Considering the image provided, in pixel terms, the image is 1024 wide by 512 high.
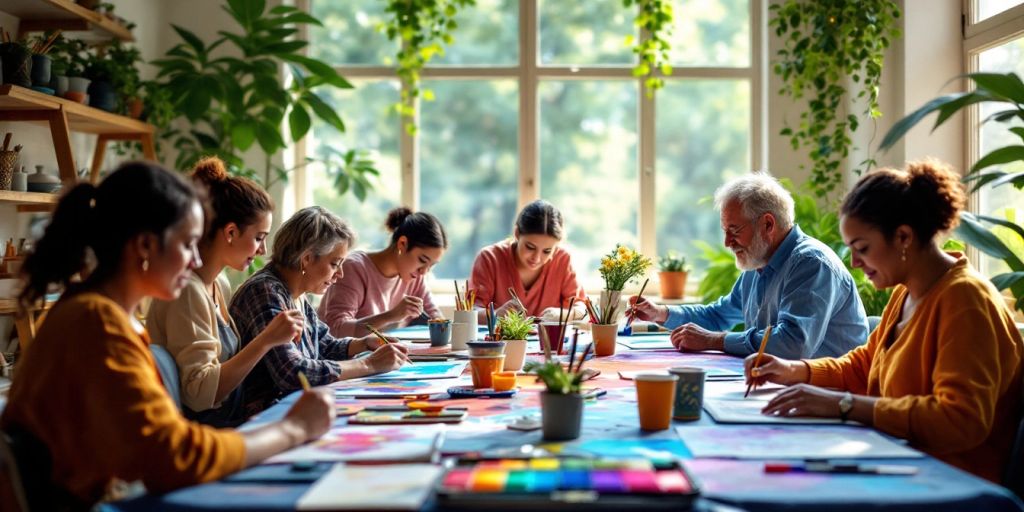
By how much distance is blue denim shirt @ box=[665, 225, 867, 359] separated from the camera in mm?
2604

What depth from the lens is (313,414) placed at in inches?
62.4

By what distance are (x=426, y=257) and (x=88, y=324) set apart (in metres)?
2.41

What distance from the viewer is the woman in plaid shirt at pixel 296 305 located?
88.7 inches

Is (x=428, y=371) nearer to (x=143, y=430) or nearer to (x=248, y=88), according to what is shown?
(x=143, y=430)

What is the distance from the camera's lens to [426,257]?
3.77 meters

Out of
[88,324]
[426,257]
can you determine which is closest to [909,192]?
[88,324]

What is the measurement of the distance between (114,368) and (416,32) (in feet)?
13.7

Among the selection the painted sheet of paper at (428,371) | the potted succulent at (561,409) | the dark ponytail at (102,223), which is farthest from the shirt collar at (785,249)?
the dark ponytail at (102,223)

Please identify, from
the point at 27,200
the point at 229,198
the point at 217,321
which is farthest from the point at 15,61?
the point at 217,321


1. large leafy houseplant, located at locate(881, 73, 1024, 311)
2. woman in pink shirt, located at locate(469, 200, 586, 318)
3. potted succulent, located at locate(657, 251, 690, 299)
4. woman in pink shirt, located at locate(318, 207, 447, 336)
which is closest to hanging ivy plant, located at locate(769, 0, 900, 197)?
potted succulent, located at locate(657, 251, 690, 299)

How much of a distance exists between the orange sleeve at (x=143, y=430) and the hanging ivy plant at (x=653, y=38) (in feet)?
13.4

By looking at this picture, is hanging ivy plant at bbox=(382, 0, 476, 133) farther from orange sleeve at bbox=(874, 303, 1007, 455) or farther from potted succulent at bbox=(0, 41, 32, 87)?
→ orange sleeve at bbox=(874, 303, 1007, 455)

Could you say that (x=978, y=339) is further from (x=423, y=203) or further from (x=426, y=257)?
(x=423, y=203)

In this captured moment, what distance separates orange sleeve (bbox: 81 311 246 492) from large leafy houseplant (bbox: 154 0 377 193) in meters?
3.68
